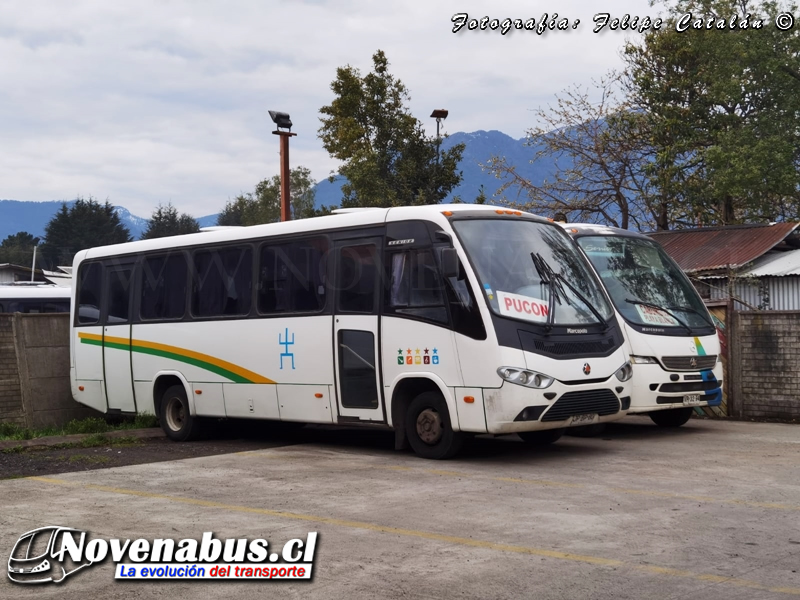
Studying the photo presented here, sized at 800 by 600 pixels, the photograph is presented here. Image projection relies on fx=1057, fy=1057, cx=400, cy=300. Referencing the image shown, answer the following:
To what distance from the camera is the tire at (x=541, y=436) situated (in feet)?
42.8

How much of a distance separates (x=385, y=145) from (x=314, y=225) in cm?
3098

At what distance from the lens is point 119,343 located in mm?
16141

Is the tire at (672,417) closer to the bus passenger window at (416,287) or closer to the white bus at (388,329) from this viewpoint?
the white bus at (388,329)

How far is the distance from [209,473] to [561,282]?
4.42m

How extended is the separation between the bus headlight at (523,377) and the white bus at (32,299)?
18132mm

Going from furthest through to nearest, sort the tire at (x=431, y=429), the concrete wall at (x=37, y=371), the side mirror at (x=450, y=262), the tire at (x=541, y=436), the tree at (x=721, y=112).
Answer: the tree at (x=721, y=112)
the concrete wall at (x=37, y=371)
the tire at (x=541, y=436)
the tire at (x=431, y=429)
the side mirror at (x=450, y=262)

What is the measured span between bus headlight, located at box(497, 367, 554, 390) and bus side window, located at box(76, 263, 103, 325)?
26.3 ft

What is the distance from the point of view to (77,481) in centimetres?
1063

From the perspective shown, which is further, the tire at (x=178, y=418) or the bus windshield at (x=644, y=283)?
the tire at (x=178, y=418)

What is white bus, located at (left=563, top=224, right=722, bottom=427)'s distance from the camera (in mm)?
13773

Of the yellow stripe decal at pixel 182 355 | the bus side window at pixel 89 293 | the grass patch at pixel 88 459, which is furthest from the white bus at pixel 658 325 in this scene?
the bus side window at pixel 89 293

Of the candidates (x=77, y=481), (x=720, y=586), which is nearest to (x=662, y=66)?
(x=77, y=481)

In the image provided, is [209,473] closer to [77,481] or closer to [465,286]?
[77,481]

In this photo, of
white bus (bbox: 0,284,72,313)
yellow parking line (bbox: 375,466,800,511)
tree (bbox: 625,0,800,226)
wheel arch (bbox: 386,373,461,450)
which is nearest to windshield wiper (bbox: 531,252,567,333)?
wheel arch (bbox: 386,373,461,450)
